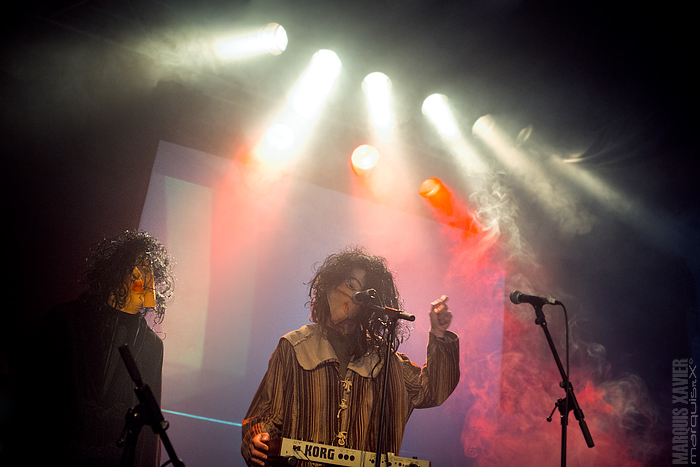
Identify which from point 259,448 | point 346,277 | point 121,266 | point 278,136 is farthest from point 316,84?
point 259,448

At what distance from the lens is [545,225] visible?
588 centimetres

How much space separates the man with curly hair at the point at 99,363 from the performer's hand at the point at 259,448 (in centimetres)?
83

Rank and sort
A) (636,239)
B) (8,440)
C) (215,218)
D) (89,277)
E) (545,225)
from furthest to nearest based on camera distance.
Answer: (545,225) < (636,239) < (215,218) < (89,277) < (8,440)

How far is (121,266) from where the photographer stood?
121 inches

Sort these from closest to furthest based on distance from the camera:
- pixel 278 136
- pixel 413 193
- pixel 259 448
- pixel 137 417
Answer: pixel 137 417
pixel 259 448
pixel 278 136
pixel 413 193

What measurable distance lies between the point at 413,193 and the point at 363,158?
0.81 meters

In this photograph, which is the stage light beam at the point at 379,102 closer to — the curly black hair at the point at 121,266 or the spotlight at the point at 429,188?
the spotlight at the point at 429,188

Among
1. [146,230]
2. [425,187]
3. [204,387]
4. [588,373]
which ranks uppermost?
[425,187]


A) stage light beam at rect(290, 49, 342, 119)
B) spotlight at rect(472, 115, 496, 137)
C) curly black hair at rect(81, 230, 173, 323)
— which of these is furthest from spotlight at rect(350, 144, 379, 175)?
curly black hair at rect(81, 230, 173, 323)

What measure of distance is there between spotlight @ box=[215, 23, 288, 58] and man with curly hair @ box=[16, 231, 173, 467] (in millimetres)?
2240

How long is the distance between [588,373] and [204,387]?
14.8 feet

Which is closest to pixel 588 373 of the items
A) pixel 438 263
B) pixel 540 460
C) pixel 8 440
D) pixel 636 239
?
pixel 540 460

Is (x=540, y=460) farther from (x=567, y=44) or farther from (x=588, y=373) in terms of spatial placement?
(x=567, y=44)

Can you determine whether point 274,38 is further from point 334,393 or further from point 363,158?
point 334,393
